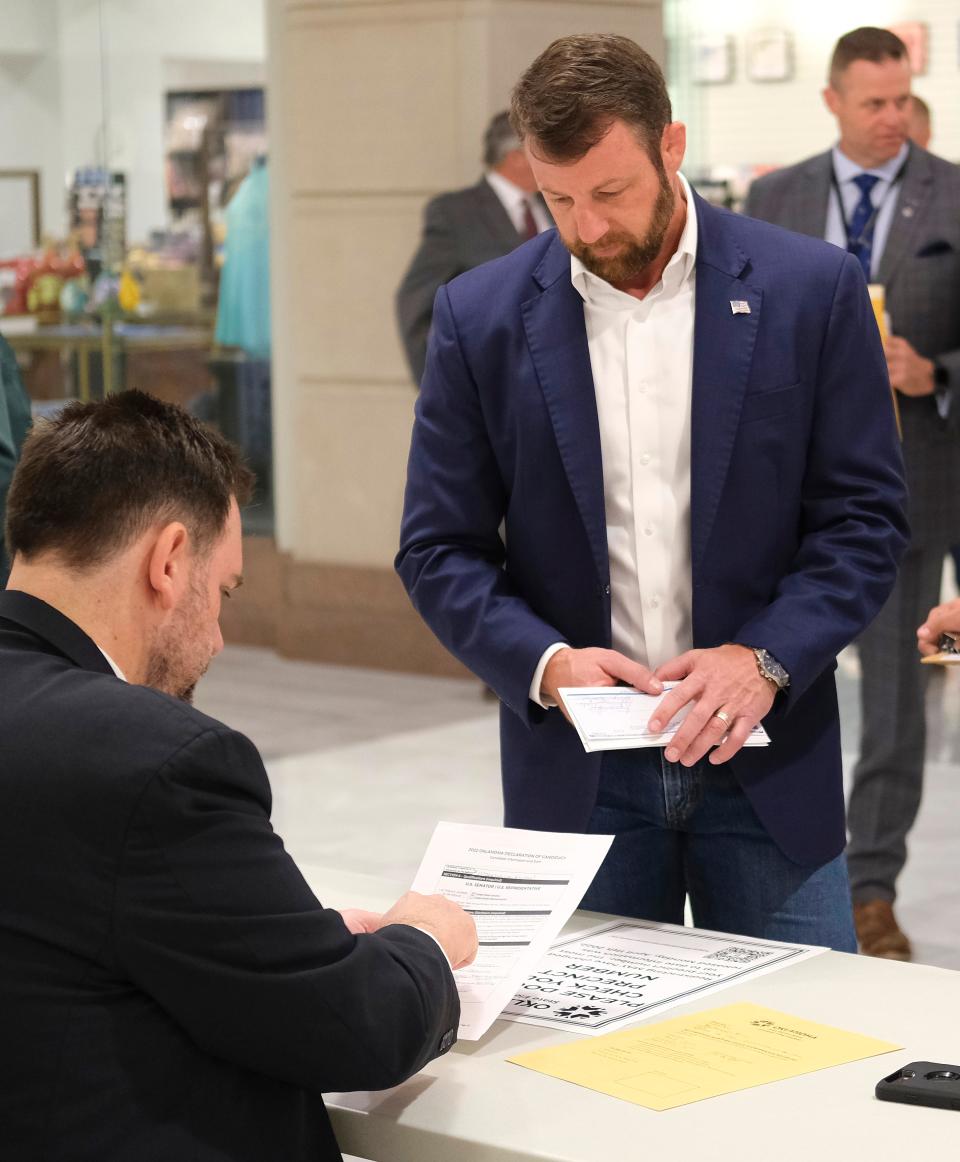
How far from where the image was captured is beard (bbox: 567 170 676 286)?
232 centimetres

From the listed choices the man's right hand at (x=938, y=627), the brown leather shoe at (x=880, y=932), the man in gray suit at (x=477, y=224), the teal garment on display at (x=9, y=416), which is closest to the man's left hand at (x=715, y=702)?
the man's right hand at (x=938, y=627)

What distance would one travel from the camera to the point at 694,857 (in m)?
2.43

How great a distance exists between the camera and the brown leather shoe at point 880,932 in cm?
436

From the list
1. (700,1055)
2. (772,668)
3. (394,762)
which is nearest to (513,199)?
(394,762)

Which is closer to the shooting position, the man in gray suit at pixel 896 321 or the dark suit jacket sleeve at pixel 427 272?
the man in gray suit at pixel 896 321

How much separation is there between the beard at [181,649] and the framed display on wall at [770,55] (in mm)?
8005

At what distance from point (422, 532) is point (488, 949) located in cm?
64

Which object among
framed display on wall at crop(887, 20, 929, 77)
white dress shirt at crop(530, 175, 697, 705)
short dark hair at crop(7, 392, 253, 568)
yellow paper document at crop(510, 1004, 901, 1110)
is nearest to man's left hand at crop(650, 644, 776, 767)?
white dress shirt at crop(530, 175, 697, 705)

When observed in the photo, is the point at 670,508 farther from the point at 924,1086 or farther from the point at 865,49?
the point at 865,49

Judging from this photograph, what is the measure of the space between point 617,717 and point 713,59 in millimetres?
7440

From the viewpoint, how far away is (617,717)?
2229mm

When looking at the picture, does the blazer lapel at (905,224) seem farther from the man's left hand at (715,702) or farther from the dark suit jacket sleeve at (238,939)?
the dark suit jacket sleeve at (238,939)

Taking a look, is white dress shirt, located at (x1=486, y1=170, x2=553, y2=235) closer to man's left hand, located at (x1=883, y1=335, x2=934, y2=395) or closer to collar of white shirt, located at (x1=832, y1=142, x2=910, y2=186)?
collar of white shirt, located at (x1=832, y1=142, x2=910, y2=186)

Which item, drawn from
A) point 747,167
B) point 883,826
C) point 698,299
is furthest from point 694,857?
point 747,167
